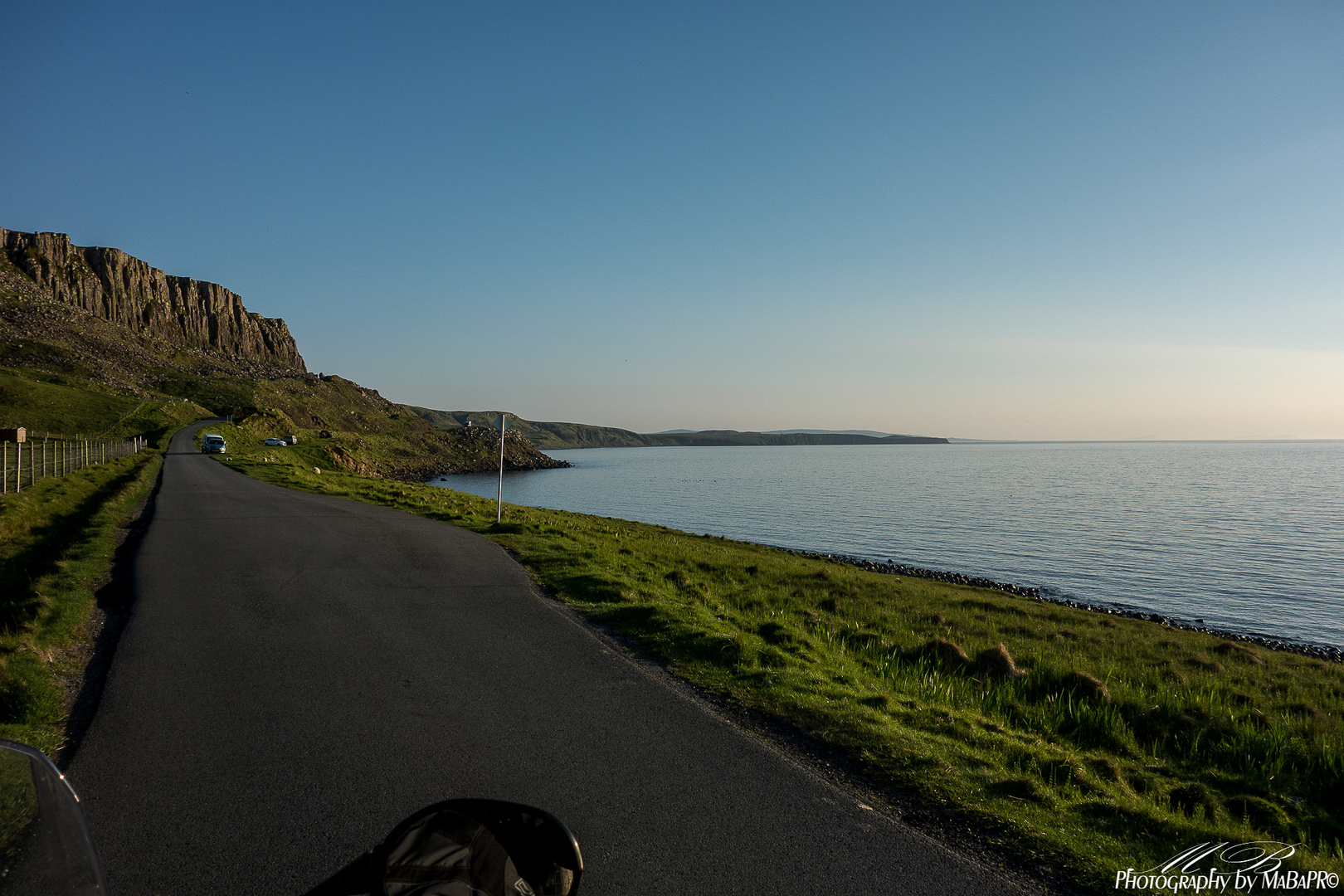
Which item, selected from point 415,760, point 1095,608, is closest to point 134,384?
point 415,760

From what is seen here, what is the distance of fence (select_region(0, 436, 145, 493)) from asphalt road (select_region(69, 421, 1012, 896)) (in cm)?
1620

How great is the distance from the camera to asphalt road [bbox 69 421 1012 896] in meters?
4.38

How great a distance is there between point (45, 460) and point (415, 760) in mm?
30991

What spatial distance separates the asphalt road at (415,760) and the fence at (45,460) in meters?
16.2

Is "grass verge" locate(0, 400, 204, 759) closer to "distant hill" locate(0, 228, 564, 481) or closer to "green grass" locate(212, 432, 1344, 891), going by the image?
"green grass" locate(212, 432, 1344, 891)

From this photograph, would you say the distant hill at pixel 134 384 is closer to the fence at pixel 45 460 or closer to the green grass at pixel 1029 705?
the fence at pixel 45 460

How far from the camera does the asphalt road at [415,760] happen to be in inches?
172

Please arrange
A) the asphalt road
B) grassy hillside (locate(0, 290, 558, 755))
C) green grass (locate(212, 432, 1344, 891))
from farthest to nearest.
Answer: grassy hillside (locate(0, 290, 558, 755)) → green grass (locate(212, 432, 1344, 891)) → the asphalt road

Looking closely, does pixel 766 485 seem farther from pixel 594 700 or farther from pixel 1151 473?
pixel 594 700

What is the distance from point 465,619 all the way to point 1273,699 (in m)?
16.2

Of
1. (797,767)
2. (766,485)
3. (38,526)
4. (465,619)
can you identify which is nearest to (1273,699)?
(797,767)

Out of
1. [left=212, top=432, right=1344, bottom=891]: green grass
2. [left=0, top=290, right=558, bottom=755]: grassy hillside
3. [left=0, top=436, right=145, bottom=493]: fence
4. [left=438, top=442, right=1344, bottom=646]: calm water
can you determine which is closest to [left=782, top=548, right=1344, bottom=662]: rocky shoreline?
[left=438, top=442, right=1344, bottom=646]: calm water

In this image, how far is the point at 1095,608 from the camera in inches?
1005

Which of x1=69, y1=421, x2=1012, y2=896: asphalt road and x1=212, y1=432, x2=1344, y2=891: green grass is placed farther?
x1=212, y1=432, x2=1344, y2=891: green grass
